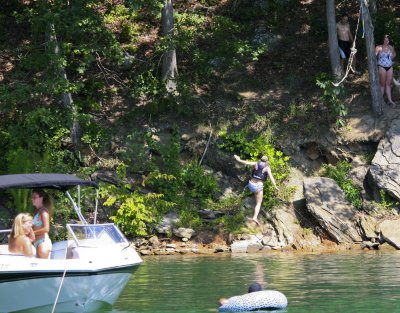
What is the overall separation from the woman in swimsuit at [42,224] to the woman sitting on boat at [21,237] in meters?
0.16

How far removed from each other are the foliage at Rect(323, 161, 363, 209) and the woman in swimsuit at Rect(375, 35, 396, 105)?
8.22 feet

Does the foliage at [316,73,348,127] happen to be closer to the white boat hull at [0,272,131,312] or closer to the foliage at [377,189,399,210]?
the foliage at [377,189,399,210]

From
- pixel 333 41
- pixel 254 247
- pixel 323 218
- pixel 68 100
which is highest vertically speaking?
pixel 333 41

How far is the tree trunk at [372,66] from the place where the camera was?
25.6 metres

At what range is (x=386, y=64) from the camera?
25750mm

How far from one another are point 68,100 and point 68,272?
41.4 feet

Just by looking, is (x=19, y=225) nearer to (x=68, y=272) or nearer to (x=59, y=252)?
(x=68, y=272)

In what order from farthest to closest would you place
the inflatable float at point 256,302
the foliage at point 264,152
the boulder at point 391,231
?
the foliage at point 264,152
the boulder at point 391,231
the inflatable float at point 256,302

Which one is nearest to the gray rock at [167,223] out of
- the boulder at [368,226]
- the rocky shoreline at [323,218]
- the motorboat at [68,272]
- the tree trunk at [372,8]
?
the rocky shoreline at [323,218]

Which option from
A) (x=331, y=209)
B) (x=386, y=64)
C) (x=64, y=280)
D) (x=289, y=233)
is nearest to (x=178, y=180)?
(x=289, y=233)

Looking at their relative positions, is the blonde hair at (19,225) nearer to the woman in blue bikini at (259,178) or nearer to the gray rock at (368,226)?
the woman in blue bikini at (259,178)

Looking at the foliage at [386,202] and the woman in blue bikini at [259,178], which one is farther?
the foliage at [386,202]

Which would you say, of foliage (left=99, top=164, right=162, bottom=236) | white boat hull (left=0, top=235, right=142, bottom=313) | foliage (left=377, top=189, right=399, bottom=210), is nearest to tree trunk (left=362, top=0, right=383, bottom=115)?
foliage (left=377, top=189, right=399, bottom=210)

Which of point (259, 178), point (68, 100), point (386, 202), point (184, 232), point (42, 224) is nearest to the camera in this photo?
point (42, 224)
